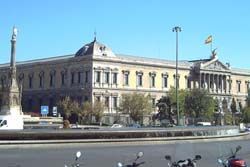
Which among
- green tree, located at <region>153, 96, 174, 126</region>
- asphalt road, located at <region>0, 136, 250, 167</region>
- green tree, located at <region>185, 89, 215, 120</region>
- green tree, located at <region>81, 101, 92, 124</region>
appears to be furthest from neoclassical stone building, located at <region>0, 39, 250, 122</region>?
asphalt road, located at <region>0, 136, 250, 167</region>

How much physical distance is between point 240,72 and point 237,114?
24042mm

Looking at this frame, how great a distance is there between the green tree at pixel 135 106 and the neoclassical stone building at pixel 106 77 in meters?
6.03

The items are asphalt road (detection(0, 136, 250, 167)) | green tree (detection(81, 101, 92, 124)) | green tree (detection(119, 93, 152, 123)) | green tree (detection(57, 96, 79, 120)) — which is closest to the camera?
asphalt road (detection(0, 136, 250, 167))

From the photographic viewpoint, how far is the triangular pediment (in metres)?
139

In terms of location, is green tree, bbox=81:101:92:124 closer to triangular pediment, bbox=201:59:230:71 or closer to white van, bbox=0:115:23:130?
white van, bbox=0:115:23:130

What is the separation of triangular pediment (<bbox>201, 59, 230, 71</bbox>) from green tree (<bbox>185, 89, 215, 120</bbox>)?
25970 mm

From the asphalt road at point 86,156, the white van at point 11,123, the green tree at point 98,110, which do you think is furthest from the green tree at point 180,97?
the asphalt road at point 86,156

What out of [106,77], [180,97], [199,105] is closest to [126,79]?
[106,77]

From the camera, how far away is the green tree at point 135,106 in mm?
109375

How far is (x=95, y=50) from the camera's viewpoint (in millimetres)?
116812

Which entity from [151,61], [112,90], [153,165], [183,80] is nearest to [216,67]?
[183,80]

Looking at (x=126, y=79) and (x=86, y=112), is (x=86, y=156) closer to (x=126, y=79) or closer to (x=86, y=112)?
(x=86, y=112)

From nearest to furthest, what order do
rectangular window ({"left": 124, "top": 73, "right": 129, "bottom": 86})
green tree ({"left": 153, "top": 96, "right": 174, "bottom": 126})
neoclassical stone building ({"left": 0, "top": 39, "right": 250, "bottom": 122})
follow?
green tree ({"left": 153, "top": 96, "right": 174, "bottom": 126}), neoclassical stone building ({"left": 0, "top": 39, "right": 250, "bottom": 122}), rectangular window ({"left": 124, "top": 73, "right": 129, "bottom": 86})

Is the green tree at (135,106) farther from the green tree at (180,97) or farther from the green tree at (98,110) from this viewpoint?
the green tree at (180,97)
